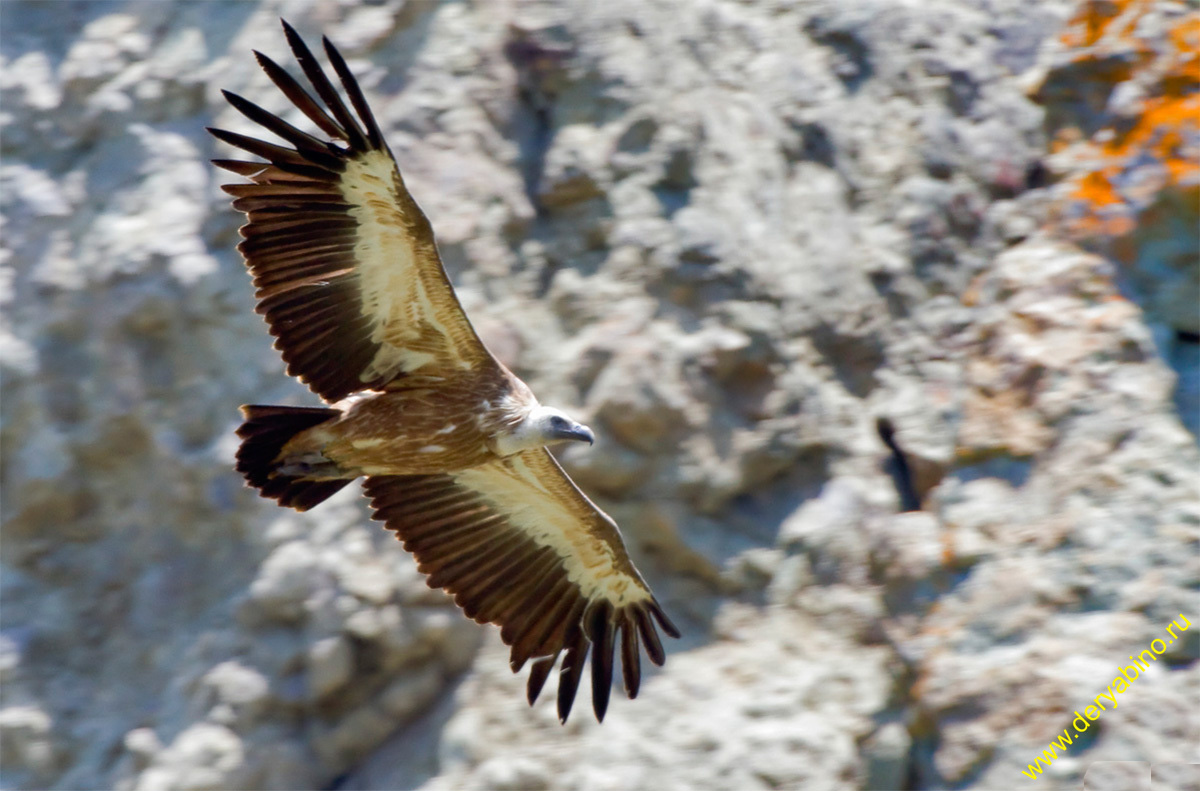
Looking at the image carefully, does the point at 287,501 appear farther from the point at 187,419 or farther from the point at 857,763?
the point at 857,763

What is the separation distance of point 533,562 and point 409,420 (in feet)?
3.01

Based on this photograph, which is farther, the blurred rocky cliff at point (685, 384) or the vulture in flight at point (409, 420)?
the blurred rocky cliff at point (685, 384)

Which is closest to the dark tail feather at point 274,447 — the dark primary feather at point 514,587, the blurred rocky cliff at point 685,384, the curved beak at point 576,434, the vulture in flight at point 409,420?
the vulture in flight at point 409,420

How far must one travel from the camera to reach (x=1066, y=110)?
674 centimetres

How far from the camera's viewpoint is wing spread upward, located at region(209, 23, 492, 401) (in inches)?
183

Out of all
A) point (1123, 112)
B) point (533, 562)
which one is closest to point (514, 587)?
point (533, 562)

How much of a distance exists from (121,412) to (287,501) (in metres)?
1.51

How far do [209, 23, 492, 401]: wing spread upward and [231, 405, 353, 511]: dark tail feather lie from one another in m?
0.15

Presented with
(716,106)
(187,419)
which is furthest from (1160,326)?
(187,419)

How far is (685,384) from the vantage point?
6.04 metres

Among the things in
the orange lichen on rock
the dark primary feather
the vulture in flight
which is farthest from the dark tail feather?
the orange lichen on rock

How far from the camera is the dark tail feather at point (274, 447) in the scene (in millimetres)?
5027

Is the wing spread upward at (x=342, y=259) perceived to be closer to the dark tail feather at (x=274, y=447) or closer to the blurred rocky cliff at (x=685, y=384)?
the dark tail feather at (x=274, y=447)

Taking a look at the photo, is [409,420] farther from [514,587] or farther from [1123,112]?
[1123,112]
